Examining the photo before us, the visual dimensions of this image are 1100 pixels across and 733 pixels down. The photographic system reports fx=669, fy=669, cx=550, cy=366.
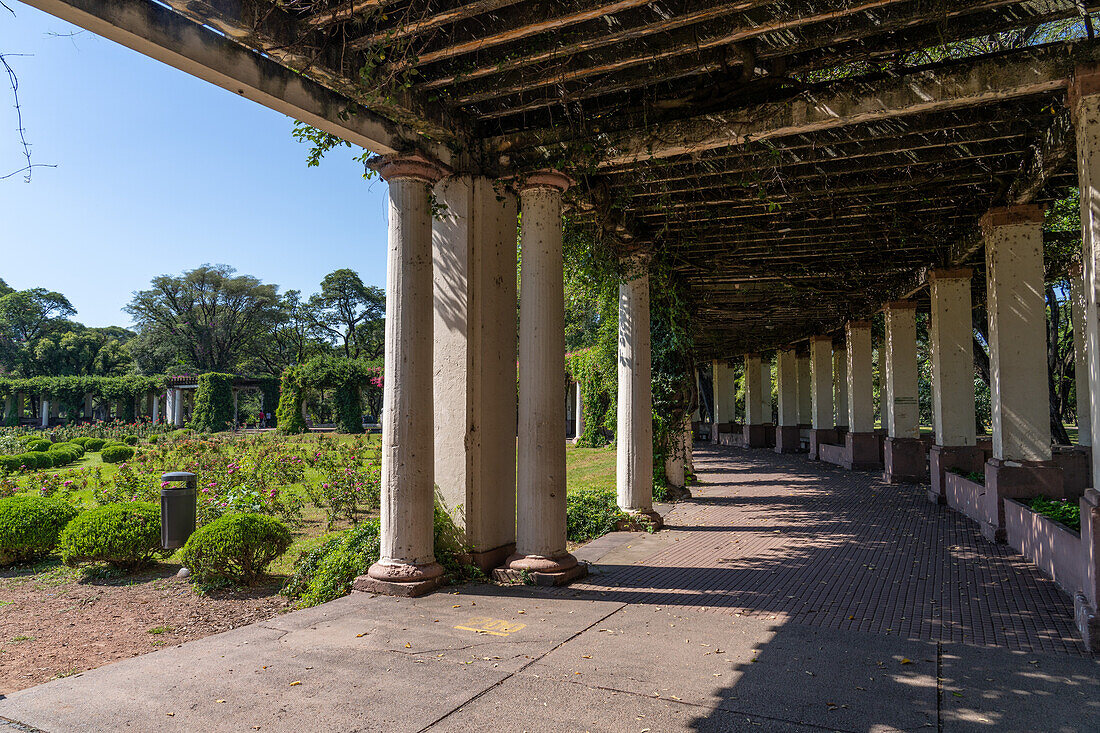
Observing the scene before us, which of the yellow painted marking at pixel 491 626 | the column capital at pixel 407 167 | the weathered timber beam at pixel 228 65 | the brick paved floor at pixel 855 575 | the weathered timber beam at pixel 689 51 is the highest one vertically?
the weathered timber beam at pixel 689 51

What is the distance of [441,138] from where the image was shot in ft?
20.5

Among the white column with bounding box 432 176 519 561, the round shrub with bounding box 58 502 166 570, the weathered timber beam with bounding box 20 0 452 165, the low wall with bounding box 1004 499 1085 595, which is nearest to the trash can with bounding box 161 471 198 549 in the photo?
the round shrub with bounding box 58 502 166 570

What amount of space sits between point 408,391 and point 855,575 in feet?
15.5

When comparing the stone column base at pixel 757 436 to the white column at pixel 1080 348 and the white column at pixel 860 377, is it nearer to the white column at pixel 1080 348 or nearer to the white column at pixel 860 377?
the white column at pixel 860 377

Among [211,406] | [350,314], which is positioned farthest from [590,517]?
[350,314]

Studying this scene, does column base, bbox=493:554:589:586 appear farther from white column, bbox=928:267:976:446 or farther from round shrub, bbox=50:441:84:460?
round shrub, bbox=50:441:84:460

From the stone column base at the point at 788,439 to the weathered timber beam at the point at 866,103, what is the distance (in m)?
19.7

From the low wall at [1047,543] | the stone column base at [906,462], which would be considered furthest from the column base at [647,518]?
the stone column base at [906,462]

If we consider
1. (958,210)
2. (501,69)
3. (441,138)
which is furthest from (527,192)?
(958,210)

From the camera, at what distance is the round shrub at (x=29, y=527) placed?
771 cm

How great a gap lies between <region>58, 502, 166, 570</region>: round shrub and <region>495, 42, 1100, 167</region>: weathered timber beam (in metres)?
5.57

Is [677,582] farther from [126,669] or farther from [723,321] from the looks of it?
[723,321]

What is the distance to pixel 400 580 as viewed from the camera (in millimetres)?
5699

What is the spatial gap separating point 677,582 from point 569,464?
13.5 meters
